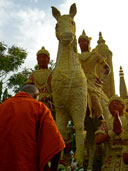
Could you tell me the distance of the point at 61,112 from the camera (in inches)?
188

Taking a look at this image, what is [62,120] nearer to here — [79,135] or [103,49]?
[79,135]

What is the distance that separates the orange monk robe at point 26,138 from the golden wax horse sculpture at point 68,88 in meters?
2.47

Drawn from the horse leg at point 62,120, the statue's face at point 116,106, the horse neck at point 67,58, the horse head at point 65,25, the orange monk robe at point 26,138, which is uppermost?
the horse head at point 65,25

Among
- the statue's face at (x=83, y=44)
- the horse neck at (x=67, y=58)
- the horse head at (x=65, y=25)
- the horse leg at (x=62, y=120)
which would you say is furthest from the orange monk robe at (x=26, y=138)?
the statue's face at (x=83, y=44)

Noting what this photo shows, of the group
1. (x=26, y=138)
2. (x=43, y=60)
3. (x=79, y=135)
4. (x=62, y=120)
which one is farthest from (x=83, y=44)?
(x=26, y=138)

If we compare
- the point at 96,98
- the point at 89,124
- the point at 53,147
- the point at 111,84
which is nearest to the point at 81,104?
the point at 96,98

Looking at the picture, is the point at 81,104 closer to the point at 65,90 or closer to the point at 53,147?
the point at 65,90

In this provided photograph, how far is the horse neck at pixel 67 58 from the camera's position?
4.93 meters

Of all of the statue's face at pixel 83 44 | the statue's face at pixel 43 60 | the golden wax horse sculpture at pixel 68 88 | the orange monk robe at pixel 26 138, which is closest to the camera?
the orange monk robe at pixel 26 138

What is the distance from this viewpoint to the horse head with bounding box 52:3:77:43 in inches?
193

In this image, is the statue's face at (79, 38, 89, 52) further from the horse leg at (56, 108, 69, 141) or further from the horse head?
the horse leg at (56, 108, 69, 141)

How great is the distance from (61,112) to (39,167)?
2.82 m

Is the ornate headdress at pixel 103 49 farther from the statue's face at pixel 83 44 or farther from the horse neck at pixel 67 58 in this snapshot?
the horse neck at pixel 67 58

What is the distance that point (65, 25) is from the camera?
498 cm
